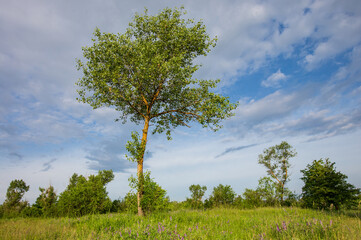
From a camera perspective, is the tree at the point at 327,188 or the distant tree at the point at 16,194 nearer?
the tree at the point at 327,188

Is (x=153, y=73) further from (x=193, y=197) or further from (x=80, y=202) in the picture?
(x=193, y=197)

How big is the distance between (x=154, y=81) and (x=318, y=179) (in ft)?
56.3

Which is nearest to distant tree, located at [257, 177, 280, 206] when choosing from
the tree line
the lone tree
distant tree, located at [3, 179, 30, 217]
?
the tree line

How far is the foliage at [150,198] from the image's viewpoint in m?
11.8

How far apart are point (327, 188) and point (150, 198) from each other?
604 inches

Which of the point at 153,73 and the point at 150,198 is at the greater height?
the point at 153,73

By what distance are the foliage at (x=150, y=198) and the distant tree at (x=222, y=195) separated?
17348 mm

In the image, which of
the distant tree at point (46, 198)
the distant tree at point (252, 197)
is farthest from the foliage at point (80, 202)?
the distant tree at point (252, 197)

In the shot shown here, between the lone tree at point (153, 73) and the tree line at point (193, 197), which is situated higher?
the lone tree at point (153, 73)

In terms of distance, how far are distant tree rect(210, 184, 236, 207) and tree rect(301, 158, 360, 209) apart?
1018 cm

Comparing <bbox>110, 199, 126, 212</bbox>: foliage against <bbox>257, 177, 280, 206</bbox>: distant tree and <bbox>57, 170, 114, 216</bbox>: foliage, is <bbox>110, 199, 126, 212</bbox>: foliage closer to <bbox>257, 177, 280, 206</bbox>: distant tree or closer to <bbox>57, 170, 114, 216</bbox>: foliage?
<bbox>57, 170, 114, 216</bbox>: foliage

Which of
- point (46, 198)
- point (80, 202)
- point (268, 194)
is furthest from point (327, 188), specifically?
point (46, 198)

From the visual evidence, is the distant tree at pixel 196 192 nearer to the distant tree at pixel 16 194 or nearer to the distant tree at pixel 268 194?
the distant tree at pixel 268 194

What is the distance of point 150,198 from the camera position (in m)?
Result: 12.0
